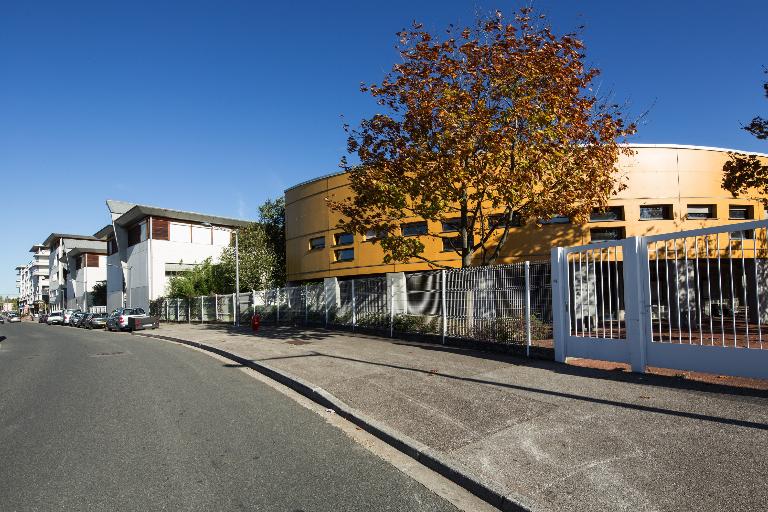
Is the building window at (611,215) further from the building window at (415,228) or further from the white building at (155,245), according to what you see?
the white building at (155,245)

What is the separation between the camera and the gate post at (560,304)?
926cm

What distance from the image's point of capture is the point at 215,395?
8.30 m

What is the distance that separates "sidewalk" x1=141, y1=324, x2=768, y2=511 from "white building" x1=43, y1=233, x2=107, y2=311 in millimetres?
70873

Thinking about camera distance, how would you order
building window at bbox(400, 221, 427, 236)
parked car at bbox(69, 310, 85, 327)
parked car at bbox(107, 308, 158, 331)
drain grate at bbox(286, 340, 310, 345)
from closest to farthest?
1. drain grate at bbox(286, 340, 310, 345)
2. building window at bbox(400, 221, 427, 236)
3. parked car at bbox(107, 308, 158, 331)
4. parked car at bbox(69, 310, 85, 327)

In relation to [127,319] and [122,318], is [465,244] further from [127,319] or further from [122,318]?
[122,318]

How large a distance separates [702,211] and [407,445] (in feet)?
80.7

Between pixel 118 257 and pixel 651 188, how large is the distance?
51.6 metres

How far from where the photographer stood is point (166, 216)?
48.4 meters

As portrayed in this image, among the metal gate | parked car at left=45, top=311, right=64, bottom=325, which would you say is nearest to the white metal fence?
the metal gate

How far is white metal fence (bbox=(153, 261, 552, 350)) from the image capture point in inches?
400

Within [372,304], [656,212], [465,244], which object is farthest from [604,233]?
[372,304]

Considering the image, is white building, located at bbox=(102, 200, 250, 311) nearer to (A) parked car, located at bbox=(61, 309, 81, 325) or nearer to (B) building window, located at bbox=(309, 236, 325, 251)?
(A) parked car, located at bbox=(61, 309, 81, 325)

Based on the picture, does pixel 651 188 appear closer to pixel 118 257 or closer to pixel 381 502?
pixel 381 502

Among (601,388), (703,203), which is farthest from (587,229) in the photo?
(601,388)
